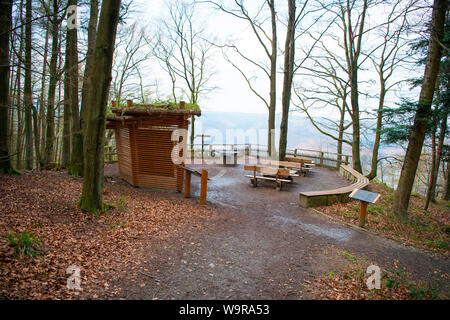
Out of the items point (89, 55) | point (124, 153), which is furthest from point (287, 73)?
point (89, 55)

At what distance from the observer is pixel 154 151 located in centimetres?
898

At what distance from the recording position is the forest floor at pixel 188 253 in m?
3.21

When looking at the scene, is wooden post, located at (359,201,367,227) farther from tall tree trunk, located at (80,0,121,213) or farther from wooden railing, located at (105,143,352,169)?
wooden railing, located at (105,143,352,169)

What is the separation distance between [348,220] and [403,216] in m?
2.23

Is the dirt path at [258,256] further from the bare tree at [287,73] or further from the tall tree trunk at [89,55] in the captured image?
the bare tree at [287,73]

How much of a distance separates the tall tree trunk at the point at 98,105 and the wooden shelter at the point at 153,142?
301cm

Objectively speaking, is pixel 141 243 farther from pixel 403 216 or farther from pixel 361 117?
pixel 361 117

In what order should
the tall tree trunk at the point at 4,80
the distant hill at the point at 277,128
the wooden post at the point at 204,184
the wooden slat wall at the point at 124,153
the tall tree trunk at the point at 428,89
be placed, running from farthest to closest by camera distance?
the distant hill at the point at 277,128, the wooden slat wall at the point at 124,153, the wooden post at the point at 204,184, the tall tree trunk at the point at 428,89, the tall tree trunk at the point at 4,80

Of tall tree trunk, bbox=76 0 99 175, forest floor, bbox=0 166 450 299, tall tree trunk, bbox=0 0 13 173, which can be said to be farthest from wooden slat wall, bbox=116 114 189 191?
tall tree trunk, bbox=0 0 13 173

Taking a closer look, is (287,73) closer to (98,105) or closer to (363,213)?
(363,213)

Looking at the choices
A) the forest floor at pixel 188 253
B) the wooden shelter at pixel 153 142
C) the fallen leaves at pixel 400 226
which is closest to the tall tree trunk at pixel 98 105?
the forest floor at pixel 188 253

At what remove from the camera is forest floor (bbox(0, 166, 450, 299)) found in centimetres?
321

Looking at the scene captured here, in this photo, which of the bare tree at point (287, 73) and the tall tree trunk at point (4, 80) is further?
the bare tree at point (287, 73)
